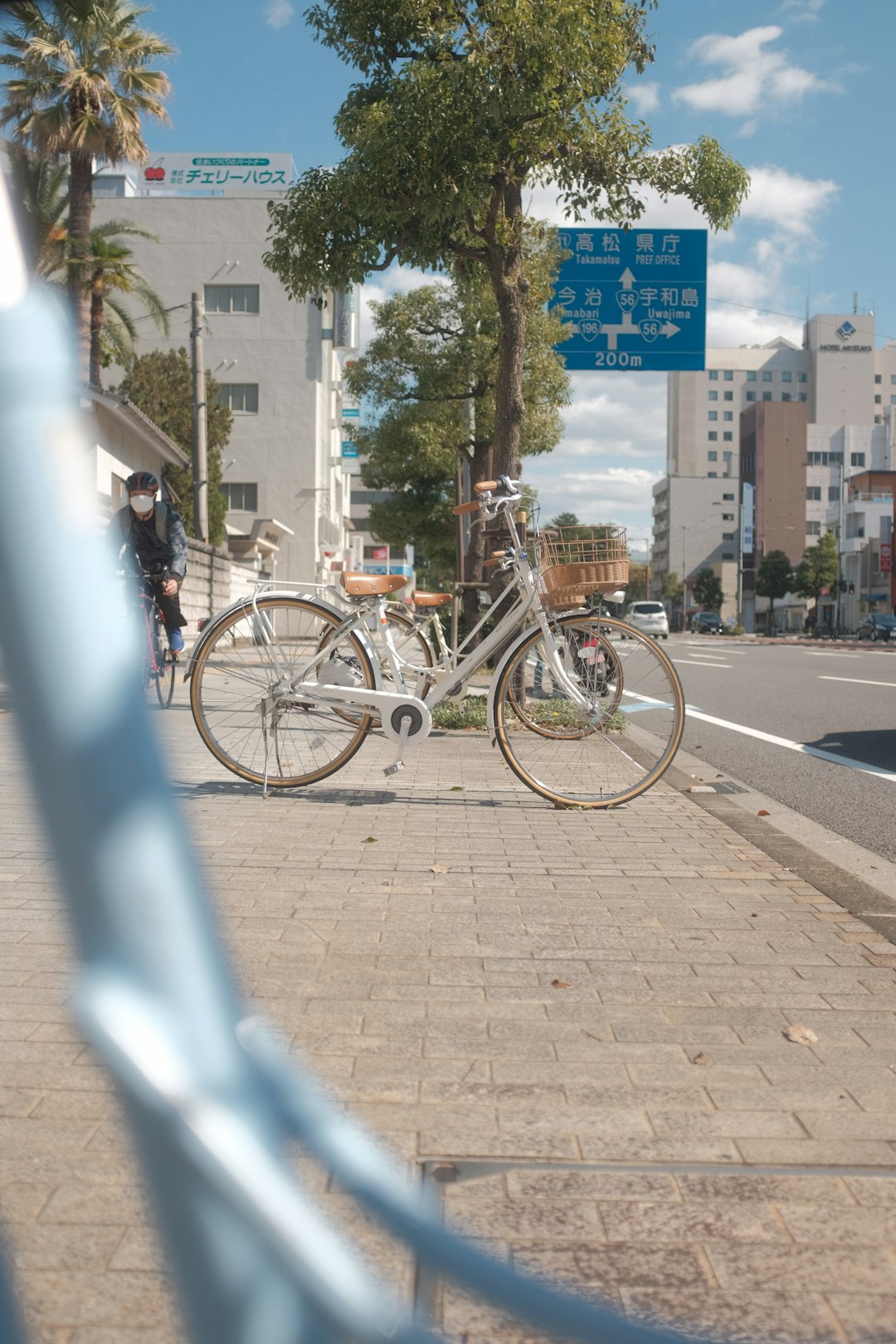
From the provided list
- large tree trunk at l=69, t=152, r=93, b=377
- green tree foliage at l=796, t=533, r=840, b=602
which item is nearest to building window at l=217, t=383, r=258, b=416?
large tree trunk at l=69, t=152, r=93, b=377

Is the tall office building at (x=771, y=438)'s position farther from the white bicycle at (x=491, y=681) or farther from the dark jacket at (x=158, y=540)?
the white bicycle at (x=491, y=681)

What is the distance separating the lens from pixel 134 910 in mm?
1023

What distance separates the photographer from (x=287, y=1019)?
301cm

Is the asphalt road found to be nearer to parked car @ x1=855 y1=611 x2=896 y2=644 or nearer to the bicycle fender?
the bicycle fender

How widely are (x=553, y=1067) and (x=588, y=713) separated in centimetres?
349

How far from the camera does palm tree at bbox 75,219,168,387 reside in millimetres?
29172

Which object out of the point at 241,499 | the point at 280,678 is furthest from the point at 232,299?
the point at 280,678

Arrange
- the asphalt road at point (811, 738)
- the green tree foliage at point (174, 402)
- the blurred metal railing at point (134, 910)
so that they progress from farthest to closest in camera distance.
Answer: the green tree foliage at point (174, 402) < the asphalt road at point (811, 738) < the blurred metal railing at point (134, 910)

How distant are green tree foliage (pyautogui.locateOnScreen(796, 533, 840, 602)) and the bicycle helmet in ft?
275

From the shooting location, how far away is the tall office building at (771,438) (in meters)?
126

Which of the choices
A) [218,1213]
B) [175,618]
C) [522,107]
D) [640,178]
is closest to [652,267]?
[640,178]

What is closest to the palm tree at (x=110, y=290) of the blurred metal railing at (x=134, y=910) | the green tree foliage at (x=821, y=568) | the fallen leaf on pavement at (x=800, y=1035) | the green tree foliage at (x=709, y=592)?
the fallen leaf on pavement at (x=800, y=1035)

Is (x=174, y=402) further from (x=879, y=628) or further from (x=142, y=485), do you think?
(x=879, y=628)

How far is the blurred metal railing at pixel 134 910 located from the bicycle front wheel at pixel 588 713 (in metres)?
4.63
